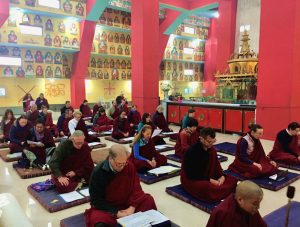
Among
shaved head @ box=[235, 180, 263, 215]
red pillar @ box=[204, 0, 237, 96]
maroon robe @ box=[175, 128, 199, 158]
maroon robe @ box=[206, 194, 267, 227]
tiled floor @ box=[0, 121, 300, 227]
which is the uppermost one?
red pillar @ box=[204, 0, 237, 96]

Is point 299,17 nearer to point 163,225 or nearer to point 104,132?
point 104,132

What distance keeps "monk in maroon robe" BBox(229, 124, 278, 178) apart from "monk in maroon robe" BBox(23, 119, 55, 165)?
3.74 metres

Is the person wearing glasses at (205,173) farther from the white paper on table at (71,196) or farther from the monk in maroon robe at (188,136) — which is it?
the monk in maroon robe at (188,136)

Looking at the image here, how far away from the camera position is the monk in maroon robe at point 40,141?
18.4 feet

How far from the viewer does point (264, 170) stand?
5.01 meters

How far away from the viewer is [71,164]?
4465 millimetres

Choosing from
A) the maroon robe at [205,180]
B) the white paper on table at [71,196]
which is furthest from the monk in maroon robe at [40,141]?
the maroon robe at [205,180]

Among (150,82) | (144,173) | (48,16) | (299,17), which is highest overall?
(48,16)

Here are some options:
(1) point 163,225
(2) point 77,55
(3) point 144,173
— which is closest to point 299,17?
(3) point 144,173

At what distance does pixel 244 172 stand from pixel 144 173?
6.06ft

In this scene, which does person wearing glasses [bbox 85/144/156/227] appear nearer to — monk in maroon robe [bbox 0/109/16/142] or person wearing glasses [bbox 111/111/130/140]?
person wearing glasses [bbox 111/111/130/140]

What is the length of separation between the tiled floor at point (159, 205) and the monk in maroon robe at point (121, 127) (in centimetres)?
382

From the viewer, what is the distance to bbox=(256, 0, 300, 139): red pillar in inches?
321

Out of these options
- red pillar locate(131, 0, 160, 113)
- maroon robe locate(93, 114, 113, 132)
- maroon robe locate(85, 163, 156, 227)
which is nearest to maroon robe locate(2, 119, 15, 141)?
maroon robe locate(93, 114, 113, 132)
